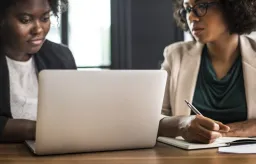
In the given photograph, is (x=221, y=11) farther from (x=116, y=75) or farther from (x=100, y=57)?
(x=100, y=57)

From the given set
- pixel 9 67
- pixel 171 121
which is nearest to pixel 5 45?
pixel 9 67

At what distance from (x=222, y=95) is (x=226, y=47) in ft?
0.71

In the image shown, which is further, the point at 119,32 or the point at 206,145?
the point at 119,32

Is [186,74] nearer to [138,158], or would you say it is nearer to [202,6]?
[202,6]

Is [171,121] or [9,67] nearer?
[171,121]

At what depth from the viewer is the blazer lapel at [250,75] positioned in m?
1.75

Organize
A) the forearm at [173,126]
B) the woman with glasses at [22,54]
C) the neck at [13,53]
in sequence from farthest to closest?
the neck at [13,53] < the woman with glasses at [22,54] < the forearm at [173,126]

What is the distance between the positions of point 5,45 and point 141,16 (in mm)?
1360

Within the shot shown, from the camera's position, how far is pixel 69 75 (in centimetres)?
101

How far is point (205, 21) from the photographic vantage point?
5.85ft

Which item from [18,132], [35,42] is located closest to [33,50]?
[35,42]

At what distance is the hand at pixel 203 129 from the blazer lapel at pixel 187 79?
1.94 ft

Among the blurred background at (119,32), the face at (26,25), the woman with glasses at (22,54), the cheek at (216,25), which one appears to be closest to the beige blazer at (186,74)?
the cheek at (216,25)

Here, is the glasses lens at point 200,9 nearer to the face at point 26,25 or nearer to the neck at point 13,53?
the face at point 26,25
